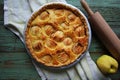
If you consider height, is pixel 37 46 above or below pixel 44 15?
below

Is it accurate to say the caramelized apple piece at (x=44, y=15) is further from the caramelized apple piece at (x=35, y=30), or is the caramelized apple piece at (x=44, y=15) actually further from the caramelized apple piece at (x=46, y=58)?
the caramelized apple piece at (x=46, y=58)

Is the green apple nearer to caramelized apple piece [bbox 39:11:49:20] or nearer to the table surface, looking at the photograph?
the table surface

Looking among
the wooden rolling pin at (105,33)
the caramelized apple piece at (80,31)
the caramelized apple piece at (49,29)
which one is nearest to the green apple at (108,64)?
the wooden rolling pin at (105,33)

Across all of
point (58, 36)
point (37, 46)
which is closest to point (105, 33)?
point (58, 36)

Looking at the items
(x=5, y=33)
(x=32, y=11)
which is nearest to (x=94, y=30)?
(x=32, y=11)

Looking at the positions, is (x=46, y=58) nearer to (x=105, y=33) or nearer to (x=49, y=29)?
(x=49, y=29)

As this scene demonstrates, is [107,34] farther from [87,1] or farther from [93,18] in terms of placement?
[87,1]
